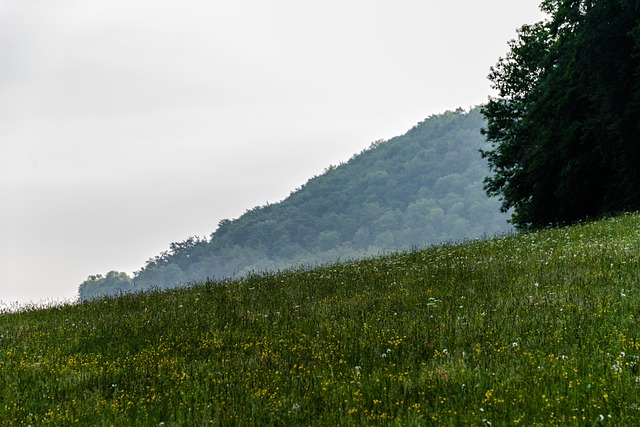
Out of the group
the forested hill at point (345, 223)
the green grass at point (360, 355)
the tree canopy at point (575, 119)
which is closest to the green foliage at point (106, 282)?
the forested hill at point (345, 223)

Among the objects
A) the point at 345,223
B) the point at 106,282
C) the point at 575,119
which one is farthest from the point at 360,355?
the point at 106,282

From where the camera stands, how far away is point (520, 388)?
562cm

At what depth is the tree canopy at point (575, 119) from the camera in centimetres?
2525

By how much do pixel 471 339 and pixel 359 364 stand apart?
5.55 ft

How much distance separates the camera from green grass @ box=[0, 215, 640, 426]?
5535 millimetres

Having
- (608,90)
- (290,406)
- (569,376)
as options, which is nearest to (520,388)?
(569,376)

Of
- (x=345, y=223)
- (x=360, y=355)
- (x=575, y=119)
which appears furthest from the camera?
(x=345, y=223)

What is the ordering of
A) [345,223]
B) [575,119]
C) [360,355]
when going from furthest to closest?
[345,223], [575,119], [360,355]

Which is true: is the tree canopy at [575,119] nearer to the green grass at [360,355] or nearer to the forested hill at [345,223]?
the green grass at [360,355]

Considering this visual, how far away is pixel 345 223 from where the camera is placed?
602ft

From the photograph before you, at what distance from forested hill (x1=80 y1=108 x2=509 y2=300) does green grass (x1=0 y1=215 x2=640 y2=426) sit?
155 metres

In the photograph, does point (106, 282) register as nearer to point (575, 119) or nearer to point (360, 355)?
point (575, 119)

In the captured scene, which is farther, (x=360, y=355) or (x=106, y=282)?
(x=106, y=282)

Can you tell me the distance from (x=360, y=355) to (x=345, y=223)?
17634cm
